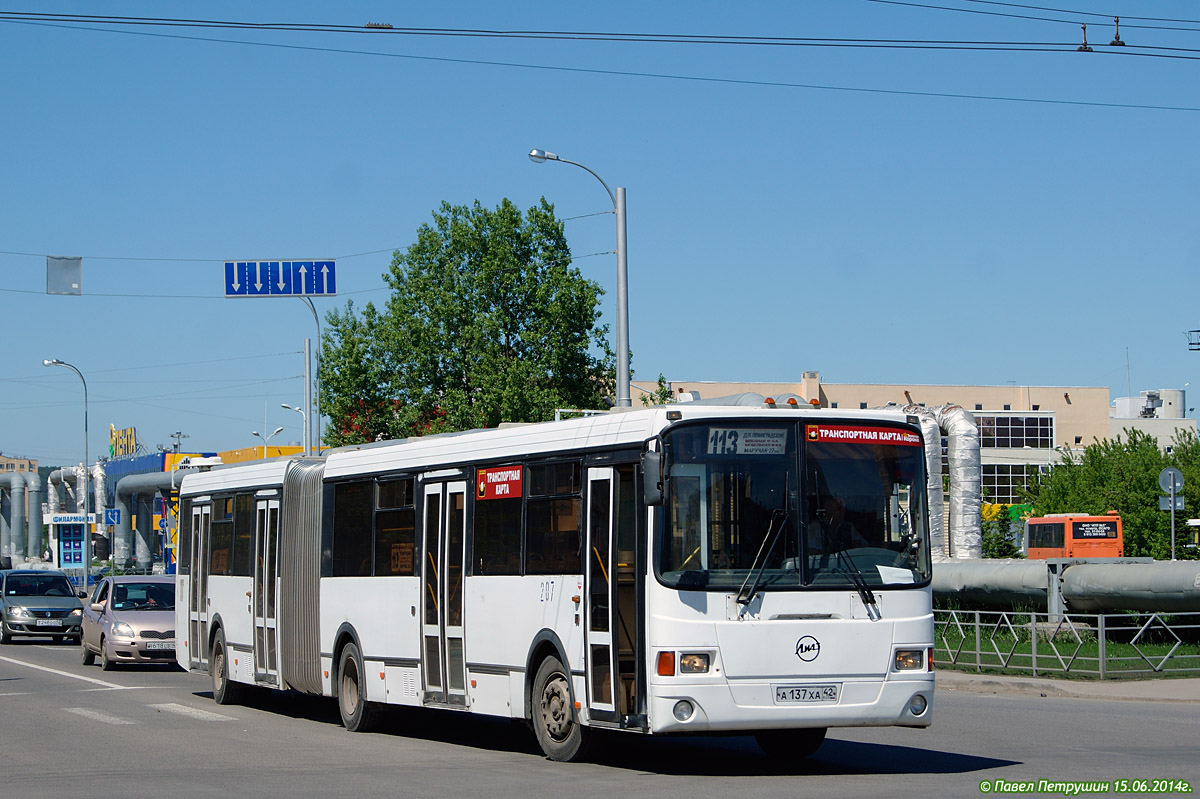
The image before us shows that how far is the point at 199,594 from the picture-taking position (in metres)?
20.5

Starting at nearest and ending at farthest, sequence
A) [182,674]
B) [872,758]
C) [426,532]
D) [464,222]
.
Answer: [872,758], [426,532], [182,674], [464,222]

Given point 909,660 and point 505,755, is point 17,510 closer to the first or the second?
point 505,755

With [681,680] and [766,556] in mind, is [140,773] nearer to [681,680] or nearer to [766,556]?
[681,680]

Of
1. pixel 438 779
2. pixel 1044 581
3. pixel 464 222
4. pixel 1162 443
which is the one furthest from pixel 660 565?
pixel 1162 443

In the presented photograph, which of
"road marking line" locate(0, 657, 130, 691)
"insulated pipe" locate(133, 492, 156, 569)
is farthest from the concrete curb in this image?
"insulated pipe" locate(133, 492, 156, 569)

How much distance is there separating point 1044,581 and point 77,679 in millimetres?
16669

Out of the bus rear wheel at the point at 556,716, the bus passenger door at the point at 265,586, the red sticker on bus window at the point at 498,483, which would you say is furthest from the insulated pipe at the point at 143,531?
the bus rear wheel at the point at 556,716

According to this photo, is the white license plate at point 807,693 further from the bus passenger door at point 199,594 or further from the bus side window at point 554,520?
the bus passenger door at point 199,594

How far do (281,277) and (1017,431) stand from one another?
83.8m

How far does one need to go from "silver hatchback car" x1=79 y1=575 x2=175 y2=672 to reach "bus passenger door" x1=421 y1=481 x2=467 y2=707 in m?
12.8

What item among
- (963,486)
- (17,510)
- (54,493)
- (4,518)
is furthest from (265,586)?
(4,518)

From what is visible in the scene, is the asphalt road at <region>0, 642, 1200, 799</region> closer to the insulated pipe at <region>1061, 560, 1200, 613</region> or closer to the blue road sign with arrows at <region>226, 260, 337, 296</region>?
the insulated pipe at <region>1061, 560, 1200, 613</region>

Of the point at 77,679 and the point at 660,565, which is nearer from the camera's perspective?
the point at 660,565

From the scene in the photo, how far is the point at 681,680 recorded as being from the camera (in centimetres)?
1076
